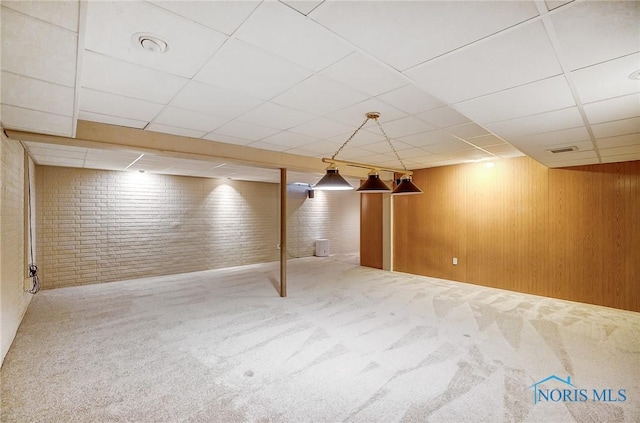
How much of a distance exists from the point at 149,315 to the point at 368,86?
169 inches

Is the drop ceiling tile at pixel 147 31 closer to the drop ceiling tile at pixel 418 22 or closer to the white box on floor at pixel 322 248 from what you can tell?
the drop ceiling tile at pixel 418 22

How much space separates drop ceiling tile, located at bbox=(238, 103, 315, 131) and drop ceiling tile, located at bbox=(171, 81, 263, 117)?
0.37 feet

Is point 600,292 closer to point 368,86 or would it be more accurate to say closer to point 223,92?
point 368,86

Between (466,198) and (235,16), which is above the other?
(235,16)

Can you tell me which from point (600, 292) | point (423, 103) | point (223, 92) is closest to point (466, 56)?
point (423, 103)

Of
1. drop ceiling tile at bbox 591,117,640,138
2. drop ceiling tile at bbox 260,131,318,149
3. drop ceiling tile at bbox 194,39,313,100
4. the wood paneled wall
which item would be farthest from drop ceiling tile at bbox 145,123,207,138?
the wood paneled wall

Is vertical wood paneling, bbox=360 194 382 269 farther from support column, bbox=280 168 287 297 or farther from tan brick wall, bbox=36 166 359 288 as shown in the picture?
support column, bbox=280 168 287 297

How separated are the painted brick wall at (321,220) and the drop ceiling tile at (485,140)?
6231mm

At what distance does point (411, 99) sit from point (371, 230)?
5625 millimetres

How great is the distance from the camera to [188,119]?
3.38m

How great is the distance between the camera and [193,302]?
496cm

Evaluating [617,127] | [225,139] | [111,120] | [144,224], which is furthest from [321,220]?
[617,127]

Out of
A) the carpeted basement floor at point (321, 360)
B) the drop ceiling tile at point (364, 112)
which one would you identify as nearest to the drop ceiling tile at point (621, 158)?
the carpeted basement floor at point (321, 360)

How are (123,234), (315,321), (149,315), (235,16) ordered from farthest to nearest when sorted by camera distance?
1. (123,234)
2. (149,315)
3. (315,321)
4. (235,16)
